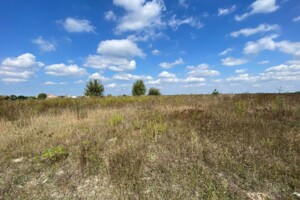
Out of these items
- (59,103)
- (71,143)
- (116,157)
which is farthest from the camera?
(59,103)

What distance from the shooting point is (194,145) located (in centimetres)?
466

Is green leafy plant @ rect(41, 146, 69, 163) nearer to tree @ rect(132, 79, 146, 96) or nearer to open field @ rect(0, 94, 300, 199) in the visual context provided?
open field @ rect(0, 94, 300, 199)

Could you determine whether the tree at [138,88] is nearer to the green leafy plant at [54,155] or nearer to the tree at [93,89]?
the tree at [93,89]

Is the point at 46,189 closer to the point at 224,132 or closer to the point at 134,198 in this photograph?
the point at 134,198

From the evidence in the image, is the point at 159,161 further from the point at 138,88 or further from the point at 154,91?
the point at 138,88

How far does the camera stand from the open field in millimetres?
3338

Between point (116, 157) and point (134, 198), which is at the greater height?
point (116, 157)

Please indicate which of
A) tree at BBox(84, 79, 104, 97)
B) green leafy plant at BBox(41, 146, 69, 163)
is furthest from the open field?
tree at BBox(84, 79, 104, 97)

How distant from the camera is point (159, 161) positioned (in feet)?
13.8

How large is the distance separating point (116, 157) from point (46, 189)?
133cm

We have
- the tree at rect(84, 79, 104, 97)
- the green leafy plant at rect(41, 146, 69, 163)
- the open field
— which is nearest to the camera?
the open field

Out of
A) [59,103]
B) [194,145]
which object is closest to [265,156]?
[194,145]

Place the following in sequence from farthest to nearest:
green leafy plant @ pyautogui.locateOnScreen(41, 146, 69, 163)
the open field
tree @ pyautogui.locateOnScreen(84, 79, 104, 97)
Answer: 1. tree @ pyautogui.locateOnScreen(84, 79, 104, 97)
2. green leafy plant @ pyautogui.locateOnScreen(41, 146, 69, 163)
3. the open field

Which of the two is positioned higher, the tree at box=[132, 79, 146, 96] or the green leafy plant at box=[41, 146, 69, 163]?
the tree at box=[132, 79, 146, 96]
